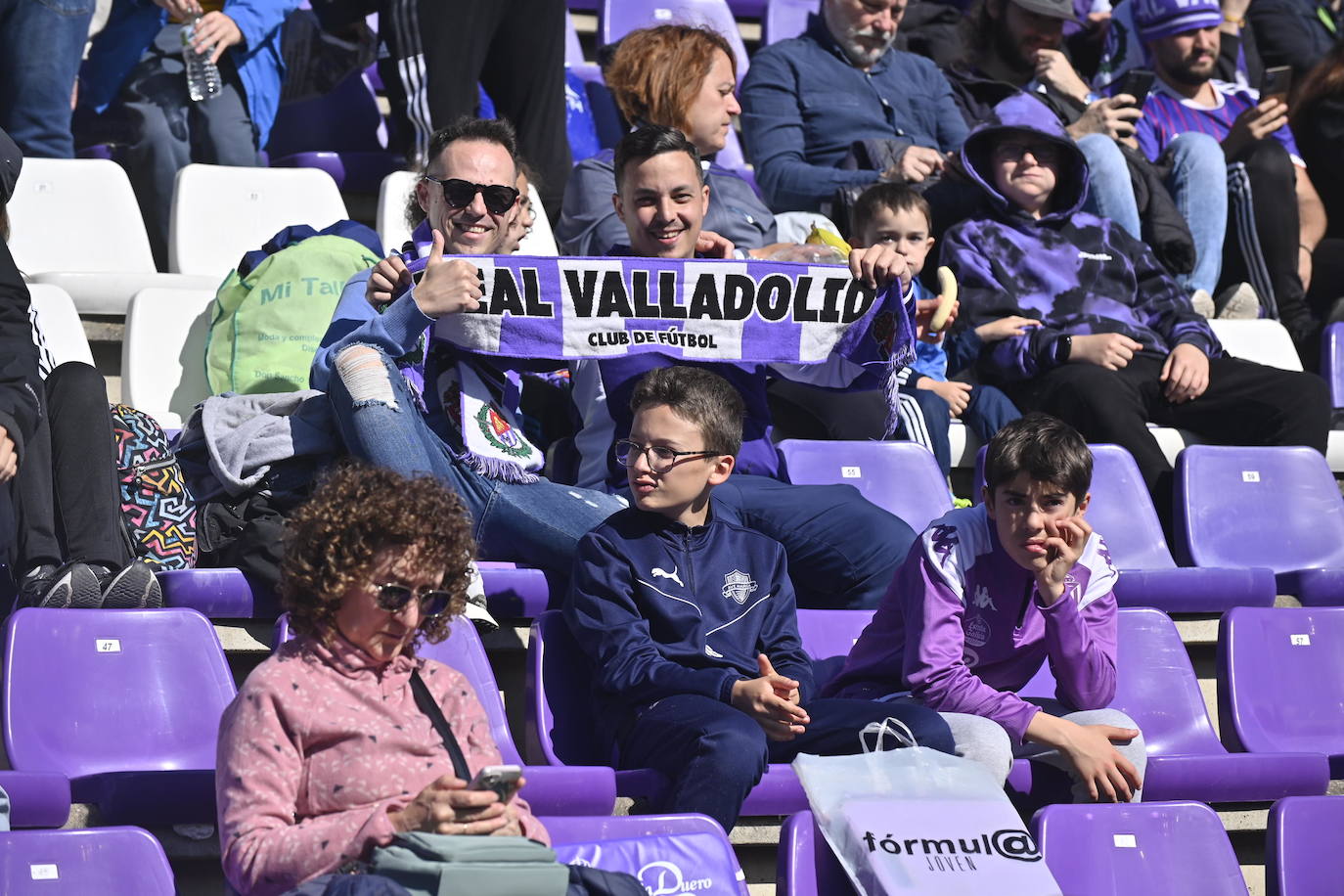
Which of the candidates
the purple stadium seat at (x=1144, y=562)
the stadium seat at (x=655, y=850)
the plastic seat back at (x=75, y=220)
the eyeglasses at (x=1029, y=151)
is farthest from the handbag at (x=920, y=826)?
the plastic seat back at (x=75, y=220)

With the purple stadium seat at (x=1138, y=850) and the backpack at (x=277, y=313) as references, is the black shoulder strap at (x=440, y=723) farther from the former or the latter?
the backpack at (x=277, y=313)

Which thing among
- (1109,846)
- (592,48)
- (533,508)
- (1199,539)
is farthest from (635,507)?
(592,48)

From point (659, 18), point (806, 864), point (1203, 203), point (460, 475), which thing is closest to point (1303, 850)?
point (806, 864)

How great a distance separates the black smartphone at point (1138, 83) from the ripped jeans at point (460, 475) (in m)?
3.33

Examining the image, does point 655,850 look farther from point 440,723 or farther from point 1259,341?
point 1259,341

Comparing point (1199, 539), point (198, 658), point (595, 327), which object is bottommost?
point (1199, 539)

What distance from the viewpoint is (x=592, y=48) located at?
798 cm

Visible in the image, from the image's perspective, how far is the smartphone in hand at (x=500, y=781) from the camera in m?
2.45

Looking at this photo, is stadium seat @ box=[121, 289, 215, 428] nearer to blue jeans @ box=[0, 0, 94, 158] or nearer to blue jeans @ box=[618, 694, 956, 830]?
blue jeans @ box=[0, 0, 94, 158]

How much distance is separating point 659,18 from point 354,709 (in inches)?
195

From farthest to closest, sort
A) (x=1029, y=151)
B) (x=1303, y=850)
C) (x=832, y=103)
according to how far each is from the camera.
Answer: (x=832, y=103) → (x=1029, y=151) → (x=1303, y=850)

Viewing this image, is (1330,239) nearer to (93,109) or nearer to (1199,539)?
(1199,539)

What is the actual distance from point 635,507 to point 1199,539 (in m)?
1.96

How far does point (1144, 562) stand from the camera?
4770 millimetres
